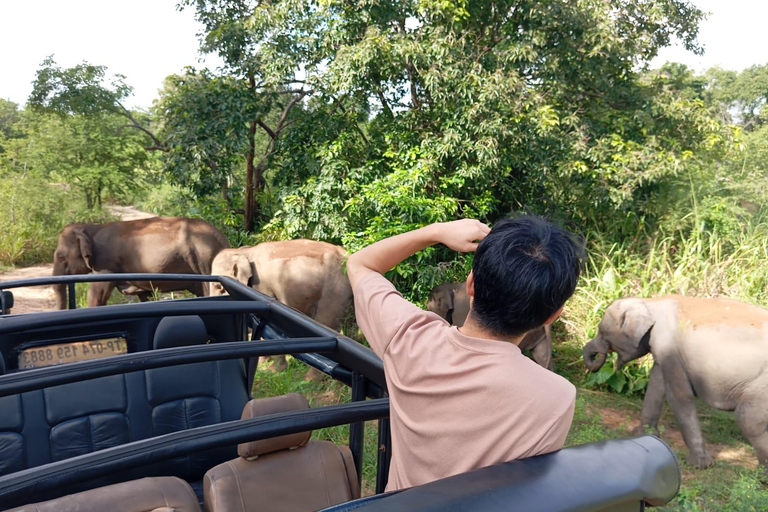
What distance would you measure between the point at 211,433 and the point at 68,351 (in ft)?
6.74

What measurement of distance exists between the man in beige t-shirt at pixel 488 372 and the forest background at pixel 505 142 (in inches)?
192

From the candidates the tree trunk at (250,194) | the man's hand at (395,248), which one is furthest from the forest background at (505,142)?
the man's hand at (395,248)

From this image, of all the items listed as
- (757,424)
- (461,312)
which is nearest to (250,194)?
(461,312)

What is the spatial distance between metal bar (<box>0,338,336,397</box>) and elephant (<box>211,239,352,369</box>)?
15.5 feet

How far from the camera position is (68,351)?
2.90 metres

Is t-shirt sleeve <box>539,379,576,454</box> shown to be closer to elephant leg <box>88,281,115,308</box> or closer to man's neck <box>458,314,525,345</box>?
man's neck <box>458,314,525,345</box>

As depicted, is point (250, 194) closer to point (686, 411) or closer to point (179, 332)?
point (179, 332)

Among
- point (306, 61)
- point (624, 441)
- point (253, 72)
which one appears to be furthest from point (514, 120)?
point (624, 441)

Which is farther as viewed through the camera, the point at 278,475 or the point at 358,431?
the point at 358,431

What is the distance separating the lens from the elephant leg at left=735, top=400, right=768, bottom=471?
171 inches

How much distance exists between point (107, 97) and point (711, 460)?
10.9 meters

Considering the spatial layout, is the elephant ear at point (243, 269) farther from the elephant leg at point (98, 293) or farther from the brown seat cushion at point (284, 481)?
the brown seat cushion at point (284, 481)

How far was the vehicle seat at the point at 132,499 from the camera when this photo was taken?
1.42m

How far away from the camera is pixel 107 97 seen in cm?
1101
